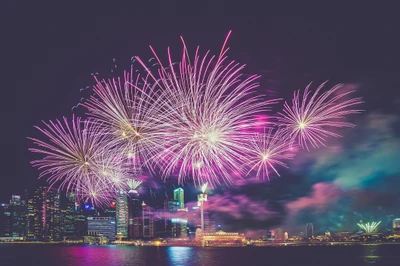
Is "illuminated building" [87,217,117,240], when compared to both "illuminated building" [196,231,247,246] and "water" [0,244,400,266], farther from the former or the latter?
"water" [0,244,400,266]

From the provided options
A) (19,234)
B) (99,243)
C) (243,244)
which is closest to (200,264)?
(243,244)

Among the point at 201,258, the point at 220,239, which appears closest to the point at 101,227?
the point at 220,239

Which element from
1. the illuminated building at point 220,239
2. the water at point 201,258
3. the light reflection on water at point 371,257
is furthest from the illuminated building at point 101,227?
the light reflection on water at point 371,257

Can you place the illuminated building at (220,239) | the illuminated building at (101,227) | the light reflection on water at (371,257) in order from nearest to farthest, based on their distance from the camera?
the light reflection on water at (371,257)
the illuminated building at (220,239)
the illuminated building at (101,227)

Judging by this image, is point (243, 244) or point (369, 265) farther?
point (243, 244)

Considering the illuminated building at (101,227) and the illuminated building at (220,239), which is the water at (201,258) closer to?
the illuminated building at (220,239)

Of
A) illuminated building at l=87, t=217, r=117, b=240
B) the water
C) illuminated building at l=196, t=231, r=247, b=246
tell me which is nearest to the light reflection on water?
the water

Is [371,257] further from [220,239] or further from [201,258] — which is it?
[220,239]

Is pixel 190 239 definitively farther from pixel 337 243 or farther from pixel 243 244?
pixel 337 243
